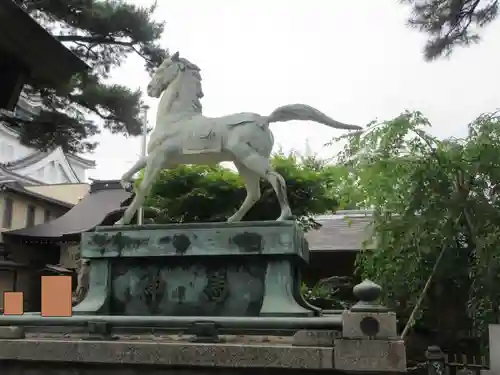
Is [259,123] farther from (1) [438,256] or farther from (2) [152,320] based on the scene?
(1) [438,256]

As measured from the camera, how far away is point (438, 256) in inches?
326

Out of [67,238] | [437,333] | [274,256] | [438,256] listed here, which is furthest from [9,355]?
[67,238]

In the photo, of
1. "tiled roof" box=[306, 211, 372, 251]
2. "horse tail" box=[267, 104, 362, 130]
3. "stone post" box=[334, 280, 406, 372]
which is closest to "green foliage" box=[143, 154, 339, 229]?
"tiled roof" box=[306, 211, 372, 251]

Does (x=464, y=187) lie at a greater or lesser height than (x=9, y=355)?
greater

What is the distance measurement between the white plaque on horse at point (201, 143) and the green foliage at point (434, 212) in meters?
3.65

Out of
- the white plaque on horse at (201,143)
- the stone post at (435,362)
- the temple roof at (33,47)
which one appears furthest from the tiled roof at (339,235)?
the temple roof at (33,47)

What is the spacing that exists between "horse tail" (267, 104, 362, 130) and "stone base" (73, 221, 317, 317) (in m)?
1.22

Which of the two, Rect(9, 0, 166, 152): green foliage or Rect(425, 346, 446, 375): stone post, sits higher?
Rect(9, 0, 166, 152): green foliage

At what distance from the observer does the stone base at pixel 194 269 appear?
476cm

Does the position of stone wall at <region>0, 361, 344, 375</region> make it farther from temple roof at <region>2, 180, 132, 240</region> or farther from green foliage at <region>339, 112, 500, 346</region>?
temple roof at <region>2, 180, 132, 240</region>

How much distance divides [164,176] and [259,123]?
746 centimetres

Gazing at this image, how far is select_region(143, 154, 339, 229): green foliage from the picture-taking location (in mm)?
11836

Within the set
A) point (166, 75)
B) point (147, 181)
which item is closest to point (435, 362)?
point (147, 181)

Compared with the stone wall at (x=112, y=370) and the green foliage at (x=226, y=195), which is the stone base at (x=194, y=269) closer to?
the stone wall at (x=112, y=370)
